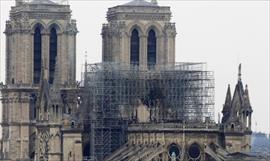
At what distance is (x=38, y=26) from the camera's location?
378 feet

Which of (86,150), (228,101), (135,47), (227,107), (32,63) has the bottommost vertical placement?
(86,150)

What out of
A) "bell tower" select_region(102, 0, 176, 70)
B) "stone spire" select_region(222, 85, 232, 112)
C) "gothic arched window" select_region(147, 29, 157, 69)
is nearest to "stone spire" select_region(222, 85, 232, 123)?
"stone spire" select_region(222, 85, 232, 112)

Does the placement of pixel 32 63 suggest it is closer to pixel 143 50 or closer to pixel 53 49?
pixel 53 49

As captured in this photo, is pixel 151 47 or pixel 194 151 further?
pixel 151 47

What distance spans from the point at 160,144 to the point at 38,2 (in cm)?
1471

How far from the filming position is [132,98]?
110m

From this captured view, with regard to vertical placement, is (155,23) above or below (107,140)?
above

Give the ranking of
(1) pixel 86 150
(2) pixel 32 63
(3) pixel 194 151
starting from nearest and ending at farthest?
1. (3) pixel 194 151
2. (1) pixel 86 150
3. (2) pixel 32 63

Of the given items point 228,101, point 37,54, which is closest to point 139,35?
point 37,54

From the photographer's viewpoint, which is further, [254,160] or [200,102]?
[200,102]

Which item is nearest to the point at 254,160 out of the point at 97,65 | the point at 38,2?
the point at 97,65

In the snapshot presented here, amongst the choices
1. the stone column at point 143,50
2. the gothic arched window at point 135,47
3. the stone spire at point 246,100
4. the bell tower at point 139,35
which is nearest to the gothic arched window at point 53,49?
the bell tower at point 139,35

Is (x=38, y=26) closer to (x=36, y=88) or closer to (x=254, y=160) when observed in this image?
(x=36, y=88)

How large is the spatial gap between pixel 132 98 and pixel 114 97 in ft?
3.63
